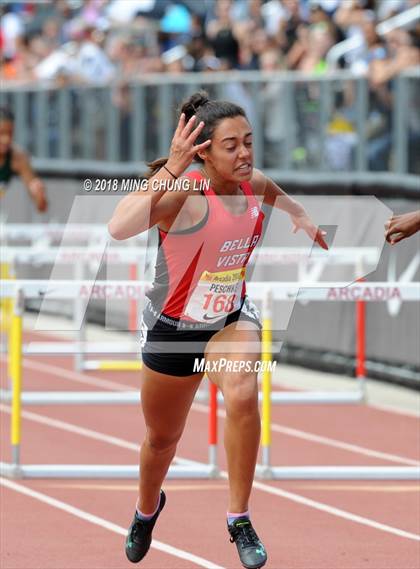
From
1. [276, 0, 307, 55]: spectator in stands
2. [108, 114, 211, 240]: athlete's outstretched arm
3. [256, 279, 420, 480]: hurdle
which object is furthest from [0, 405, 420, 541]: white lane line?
[276, 0, 307, 55]: spectator in stands

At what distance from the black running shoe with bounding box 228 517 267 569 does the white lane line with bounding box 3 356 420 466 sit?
3.83 metres

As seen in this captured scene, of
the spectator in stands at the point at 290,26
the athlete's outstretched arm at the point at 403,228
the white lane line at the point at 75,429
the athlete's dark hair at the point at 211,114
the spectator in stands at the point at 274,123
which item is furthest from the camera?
the spectator in stands at the point at 290,26

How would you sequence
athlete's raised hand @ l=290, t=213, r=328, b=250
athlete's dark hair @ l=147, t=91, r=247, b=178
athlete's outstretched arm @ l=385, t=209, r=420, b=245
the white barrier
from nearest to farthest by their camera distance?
athlete's dark hair @ l=147, t=91, r=247, b=178, athlete's outstretched arm @ l=385, t=209, r=420, b=245, athlete's raised hand @ l=290, t=213, r=328, b=250, the white barrier

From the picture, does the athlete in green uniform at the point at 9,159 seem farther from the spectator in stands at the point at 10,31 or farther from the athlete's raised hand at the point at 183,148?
the spectator in stands at the point at 10,31

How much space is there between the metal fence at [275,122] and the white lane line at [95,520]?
5.55m

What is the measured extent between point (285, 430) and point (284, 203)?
4.35m

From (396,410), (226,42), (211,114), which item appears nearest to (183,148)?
(211,114)

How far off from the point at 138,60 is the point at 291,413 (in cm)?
834

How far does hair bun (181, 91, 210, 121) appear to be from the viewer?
6195 millimetres

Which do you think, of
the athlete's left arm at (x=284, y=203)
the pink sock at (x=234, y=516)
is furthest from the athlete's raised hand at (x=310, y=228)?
the pink sock at (x=234, y=516)

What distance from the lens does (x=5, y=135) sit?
47.7ft

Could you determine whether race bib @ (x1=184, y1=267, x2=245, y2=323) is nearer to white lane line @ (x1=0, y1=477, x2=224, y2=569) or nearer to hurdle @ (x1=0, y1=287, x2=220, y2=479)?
white lane line @ (x1=0, y1=477, x2=224, y2=569)

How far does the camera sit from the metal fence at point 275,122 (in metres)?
13.3

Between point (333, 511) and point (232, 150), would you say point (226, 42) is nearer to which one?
point (333, 511)
